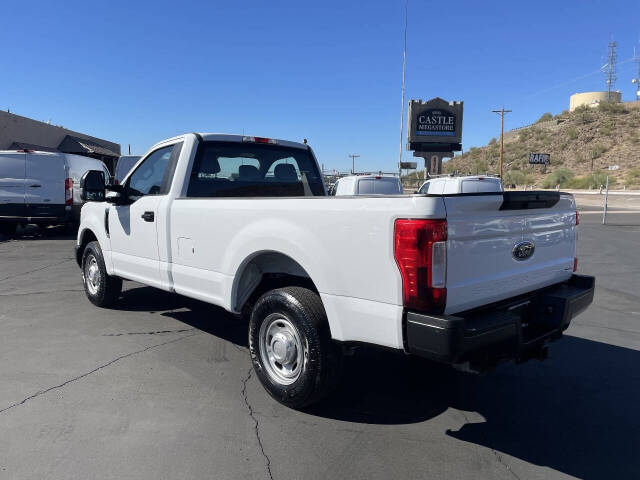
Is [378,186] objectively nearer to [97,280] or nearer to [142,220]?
[97,280]

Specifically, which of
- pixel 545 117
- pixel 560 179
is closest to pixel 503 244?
pixel 560 179

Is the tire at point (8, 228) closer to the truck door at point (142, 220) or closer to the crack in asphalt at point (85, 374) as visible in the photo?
the truck door at point (142, 220)

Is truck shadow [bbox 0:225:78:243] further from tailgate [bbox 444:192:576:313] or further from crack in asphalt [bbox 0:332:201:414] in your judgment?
tailgate [bbox 444:192:576:313]

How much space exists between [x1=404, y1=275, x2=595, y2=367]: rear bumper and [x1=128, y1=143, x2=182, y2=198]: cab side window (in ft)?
9.93

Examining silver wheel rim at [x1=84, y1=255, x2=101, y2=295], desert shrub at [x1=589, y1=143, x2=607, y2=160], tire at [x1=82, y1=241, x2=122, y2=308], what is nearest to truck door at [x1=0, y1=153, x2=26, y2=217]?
tire at [x1=82, y1=241, x2=122, y2=308]

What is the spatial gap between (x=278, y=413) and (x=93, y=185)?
324 centimetres

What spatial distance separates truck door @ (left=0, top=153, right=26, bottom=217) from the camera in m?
12.3

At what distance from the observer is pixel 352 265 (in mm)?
2936

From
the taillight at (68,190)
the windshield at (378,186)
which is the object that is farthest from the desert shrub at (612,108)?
the taillight at (68,190)

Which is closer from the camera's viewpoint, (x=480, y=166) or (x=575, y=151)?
(x=575, y=151)

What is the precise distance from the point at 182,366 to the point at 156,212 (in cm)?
148

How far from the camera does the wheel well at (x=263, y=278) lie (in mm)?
3664

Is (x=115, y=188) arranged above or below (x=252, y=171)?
below

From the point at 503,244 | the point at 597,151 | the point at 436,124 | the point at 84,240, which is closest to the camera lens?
the point at 503,244
